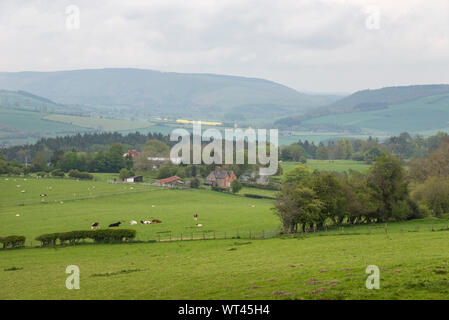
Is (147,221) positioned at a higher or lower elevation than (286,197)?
lower

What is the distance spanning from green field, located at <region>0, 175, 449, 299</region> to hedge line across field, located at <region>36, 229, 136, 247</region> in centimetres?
122

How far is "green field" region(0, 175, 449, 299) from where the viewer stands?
20.8 metres

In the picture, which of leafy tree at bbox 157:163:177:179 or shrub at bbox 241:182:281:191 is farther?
leafy tree at bbox 157:163:177:179

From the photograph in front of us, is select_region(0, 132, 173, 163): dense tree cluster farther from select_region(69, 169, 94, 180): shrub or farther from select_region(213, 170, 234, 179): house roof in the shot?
select_region(213, 170, 234, 179): house roof

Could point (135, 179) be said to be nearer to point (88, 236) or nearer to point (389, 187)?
point (88, 236)

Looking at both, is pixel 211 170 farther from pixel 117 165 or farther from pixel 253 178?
pixel 117 165

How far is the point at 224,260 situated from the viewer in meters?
31.7

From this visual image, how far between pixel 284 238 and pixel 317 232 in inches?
199

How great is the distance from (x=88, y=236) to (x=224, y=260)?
16.8 m

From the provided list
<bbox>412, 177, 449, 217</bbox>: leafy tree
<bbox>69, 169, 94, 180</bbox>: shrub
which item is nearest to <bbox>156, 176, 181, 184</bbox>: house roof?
<bbox>69, 169, 94, 180</bbox>: shrub

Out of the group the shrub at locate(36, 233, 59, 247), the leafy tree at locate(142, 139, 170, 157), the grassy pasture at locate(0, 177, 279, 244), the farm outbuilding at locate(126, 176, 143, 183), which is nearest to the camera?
A: the shrub at locate(36, 233, 59, 247)

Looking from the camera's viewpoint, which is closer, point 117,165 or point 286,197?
point 286,197

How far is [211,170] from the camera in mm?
115938
